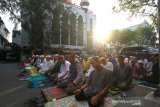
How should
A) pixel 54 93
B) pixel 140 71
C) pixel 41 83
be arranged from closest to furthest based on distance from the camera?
pixel 54 93 → pixel 41 83 → pixel 140 71

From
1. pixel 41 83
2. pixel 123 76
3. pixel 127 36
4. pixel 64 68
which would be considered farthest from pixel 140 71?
pixel 127 36

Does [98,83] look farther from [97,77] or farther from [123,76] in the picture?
[123,76]

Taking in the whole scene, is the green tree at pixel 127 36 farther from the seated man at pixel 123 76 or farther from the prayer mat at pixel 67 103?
the prayer mat at pixel 67 103

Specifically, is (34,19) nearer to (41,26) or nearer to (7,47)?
(41,26)

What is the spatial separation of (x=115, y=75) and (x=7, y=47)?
3044 centimetres

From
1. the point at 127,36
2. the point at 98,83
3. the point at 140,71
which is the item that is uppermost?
the point at 127,36

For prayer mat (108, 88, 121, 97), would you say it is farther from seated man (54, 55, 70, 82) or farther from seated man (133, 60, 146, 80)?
seated man (133, 60, 146, 80)

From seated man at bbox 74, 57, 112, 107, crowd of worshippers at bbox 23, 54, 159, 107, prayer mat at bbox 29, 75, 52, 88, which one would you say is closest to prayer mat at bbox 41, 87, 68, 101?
crowd of worshippers at bbox 23, 54, 159, 107

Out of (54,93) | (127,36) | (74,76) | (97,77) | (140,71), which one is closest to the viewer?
(97,77)

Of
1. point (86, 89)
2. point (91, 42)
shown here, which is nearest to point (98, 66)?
point (86, 89)

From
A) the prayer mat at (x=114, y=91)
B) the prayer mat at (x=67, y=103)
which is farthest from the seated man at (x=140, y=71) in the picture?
the prayer mat at (x=67, y=103)

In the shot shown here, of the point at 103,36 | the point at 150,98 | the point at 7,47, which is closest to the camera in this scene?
the point at 150,98

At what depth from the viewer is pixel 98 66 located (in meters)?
5.05

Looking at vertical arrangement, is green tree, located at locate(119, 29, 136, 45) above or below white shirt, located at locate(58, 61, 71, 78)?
above
